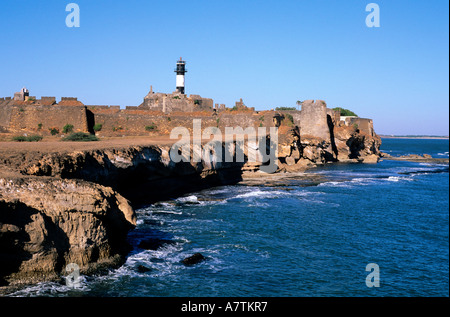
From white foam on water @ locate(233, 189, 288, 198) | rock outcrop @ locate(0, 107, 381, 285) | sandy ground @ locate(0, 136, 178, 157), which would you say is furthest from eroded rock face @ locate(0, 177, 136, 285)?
white foam on water @ locate(233, 189, 288, 198)

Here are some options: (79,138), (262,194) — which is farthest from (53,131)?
(262,194)

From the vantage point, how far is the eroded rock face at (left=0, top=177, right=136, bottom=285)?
10773 millimetres

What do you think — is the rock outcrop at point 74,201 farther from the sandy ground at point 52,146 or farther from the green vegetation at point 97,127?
the green vegetation at point 97,127

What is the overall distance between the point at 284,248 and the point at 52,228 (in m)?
8.35

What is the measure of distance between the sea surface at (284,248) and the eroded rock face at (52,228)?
0.66 meters

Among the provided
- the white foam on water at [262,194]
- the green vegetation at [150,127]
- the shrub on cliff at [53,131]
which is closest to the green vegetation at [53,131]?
the shrub on cliff at [53,131]

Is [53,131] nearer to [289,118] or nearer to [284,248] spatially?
[284,248]

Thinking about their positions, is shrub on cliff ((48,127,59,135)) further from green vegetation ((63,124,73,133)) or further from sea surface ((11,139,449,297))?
sea surface ((11,139,449,297))

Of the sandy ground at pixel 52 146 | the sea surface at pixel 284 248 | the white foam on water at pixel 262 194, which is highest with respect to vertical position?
the sandy ground at pixel 52 146

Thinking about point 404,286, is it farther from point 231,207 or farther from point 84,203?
point 231,207

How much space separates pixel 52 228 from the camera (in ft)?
37.6

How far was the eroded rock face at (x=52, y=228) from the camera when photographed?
1077cm

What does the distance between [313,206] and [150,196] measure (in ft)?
32.4

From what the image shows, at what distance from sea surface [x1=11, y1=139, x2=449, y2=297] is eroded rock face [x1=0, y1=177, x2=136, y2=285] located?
66cm
